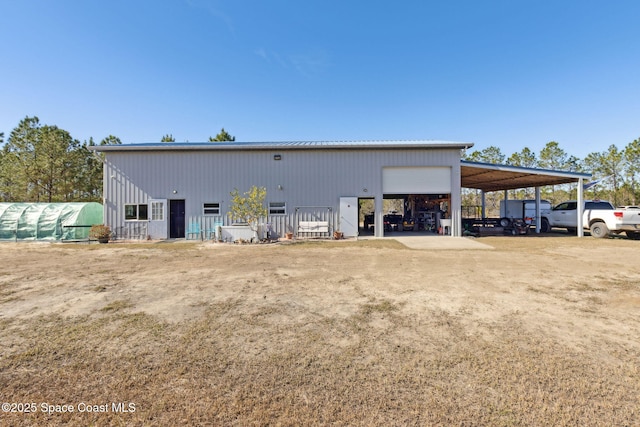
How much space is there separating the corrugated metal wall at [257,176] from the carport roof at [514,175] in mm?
1455

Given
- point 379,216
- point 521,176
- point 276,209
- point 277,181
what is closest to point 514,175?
point 521,176

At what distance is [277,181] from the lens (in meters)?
15.3

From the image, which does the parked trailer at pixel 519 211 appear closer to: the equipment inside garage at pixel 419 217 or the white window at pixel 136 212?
the equipment inside garage at pixel 419 217

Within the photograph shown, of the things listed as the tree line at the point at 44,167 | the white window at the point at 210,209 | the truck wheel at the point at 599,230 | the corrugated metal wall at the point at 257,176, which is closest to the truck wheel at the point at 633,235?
the truck wheel at the point at 599,230

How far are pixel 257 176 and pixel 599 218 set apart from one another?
60.6 ft

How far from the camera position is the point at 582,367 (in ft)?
8.77

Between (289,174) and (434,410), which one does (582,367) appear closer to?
(434,410)

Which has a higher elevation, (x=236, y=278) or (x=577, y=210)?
(x=577, y=210)

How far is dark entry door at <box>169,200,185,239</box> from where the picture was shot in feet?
50.6

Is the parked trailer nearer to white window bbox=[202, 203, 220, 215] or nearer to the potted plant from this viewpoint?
white window bbox=[202, 203, 220, 215]

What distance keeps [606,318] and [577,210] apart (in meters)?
15.5

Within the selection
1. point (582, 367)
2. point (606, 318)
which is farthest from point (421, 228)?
point (582, 367)

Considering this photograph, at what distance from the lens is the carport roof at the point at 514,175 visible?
14.6 metres

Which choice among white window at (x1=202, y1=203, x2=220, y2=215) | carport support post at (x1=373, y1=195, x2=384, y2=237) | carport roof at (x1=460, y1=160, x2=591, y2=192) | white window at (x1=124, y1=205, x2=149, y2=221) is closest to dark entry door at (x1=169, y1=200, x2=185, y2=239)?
white window at (x1=124, y1=205, x2=149, y2=221)
